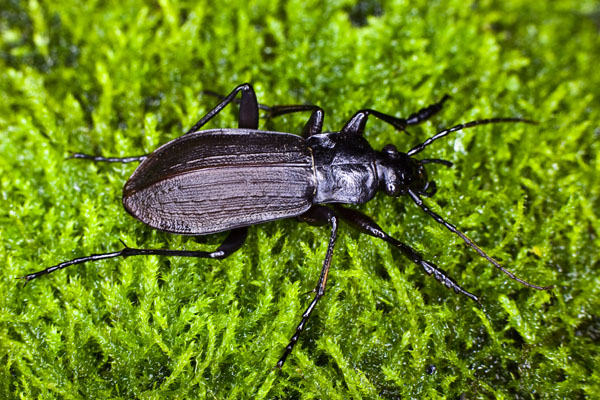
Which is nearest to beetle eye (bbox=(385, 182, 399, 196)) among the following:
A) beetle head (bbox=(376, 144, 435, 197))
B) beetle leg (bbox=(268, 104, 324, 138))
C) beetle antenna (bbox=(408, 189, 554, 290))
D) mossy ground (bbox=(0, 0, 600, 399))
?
beetle head (bbox=(376, 144, 435, 197))

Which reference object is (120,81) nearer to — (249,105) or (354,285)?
(249,105)

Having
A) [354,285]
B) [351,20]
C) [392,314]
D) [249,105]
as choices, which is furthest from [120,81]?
[392,314]

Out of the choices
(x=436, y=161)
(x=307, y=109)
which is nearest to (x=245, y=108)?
(x=307, y=109)

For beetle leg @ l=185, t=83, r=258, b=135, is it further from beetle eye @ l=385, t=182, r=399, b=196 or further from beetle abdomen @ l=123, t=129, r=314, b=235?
beetle eye @ l=385, t=182, r=399, b=196

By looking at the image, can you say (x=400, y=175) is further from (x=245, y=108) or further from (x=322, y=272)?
(x=245, y=108)

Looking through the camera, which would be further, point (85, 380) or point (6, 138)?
point (6, 138)

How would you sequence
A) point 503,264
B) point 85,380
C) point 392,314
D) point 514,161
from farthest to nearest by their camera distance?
point 514,161
point 503,264
point 392,314
point 85,380
